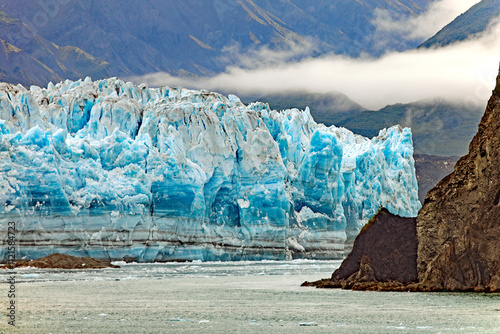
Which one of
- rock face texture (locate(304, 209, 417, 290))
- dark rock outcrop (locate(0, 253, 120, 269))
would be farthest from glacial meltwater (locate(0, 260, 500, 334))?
dark rock outcrop (locate(0, 253, 120, 269))

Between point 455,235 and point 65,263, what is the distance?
27.4m

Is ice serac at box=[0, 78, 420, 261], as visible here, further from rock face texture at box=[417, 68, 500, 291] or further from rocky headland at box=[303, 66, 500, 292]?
rock face texture at box=[417, 68, 500, 291]

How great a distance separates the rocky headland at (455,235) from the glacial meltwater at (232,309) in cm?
102

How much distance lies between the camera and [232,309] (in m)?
21.9

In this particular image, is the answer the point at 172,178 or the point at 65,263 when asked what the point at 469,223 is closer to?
the point at 65,263

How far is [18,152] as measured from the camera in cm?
4441

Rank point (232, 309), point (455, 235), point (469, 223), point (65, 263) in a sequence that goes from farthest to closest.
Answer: point (65, 263), point (455, 235), point (469, 223), point (232, 309)


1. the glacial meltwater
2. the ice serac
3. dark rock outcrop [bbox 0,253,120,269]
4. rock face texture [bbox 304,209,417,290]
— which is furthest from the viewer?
the ice serac

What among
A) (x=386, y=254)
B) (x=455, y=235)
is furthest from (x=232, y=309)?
(x=455, y=235)

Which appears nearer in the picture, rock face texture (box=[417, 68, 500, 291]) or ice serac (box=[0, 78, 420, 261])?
rock face texture (box=[417, 68, 500, 291])

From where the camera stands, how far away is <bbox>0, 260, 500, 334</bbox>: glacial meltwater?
17.5 metres

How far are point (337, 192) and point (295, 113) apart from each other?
9.03 meters

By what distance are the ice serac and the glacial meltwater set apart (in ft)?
42.8

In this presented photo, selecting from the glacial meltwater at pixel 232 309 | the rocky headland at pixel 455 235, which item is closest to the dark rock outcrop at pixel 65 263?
the glacial meltwater at pixel 232 309
